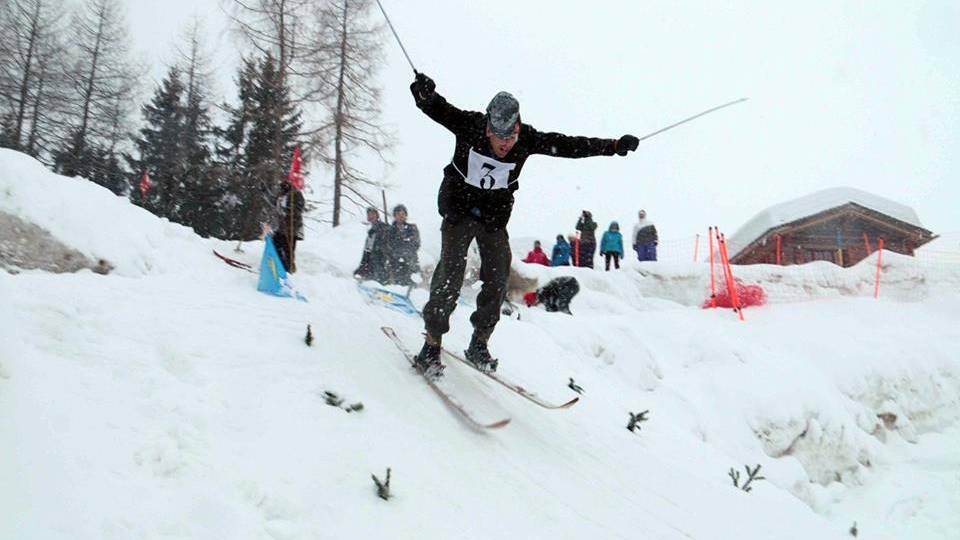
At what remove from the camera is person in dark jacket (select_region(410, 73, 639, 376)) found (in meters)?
3.98

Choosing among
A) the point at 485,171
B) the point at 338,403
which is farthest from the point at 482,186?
the point at 338,403

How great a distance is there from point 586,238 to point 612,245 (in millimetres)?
987

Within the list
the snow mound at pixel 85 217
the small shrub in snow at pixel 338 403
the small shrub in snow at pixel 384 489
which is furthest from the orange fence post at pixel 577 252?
the small shrub in snow at pixel 384 489

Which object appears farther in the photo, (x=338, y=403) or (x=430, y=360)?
(x=430, y=360)

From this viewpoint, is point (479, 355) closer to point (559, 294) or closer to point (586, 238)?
point (559, 294)

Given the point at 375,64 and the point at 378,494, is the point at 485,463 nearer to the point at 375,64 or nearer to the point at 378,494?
the point at 378,494

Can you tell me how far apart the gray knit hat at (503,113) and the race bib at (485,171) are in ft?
0.74

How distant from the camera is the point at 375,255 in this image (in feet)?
33.2

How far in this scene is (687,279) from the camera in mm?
15414

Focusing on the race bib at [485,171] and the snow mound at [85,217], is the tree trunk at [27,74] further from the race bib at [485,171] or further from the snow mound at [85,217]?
the race bib at [485,171]

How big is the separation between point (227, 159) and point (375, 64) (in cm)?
771

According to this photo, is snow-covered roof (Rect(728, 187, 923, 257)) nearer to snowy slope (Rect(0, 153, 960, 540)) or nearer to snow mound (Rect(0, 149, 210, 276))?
snowy slope (Rect(0, 153, 960, 540))

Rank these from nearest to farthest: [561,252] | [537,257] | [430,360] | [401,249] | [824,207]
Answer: [430,360] < [401,249] < [537,257] < [561,252] < [824,207]

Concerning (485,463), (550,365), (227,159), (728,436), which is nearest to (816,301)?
(728,436)
